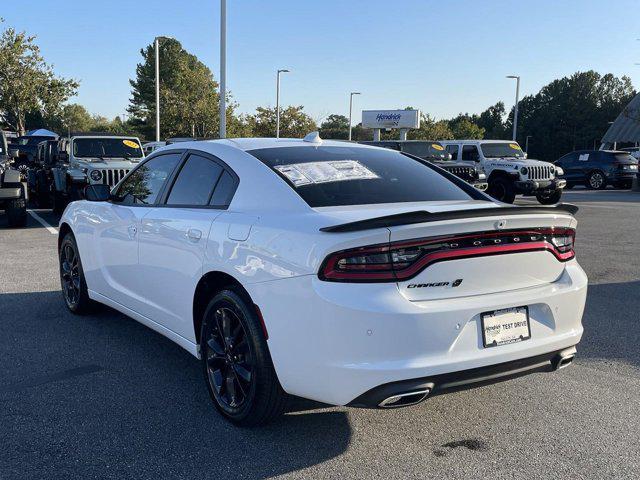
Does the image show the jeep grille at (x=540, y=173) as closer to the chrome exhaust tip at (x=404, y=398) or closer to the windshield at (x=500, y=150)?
the windshield at (x=500, y=150)

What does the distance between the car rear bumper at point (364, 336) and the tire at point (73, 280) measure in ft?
9.83

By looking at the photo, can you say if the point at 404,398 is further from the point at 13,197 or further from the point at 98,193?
the point at 13,197

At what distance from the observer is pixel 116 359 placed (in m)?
4.50

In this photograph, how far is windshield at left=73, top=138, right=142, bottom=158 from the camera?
558 inches

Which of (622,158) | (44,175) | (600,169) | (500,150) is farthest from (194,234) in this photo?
(622,158)

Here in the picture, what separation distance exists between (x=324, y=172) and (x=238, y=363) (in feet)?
4.07

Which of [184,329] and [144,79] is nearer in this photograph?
[184,329]

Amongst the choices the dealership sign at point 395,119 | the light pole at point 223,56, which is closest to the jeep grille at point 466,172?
the light pole at point 223,56

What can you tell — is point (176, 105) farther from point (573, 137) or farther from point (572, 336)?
point (573, 137)

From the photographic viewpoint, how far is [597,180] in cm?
2656

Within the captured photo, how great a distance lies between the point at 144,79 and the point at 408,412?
258ft

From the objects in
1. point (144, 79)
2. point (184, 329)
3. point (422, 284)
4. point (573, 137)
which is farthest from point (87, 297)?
point (573, 137)

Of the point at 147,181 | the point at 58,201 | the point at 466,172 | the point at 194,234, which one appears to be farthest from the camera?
the point at 466,172

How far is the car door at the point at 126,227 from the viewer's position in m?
4.45
